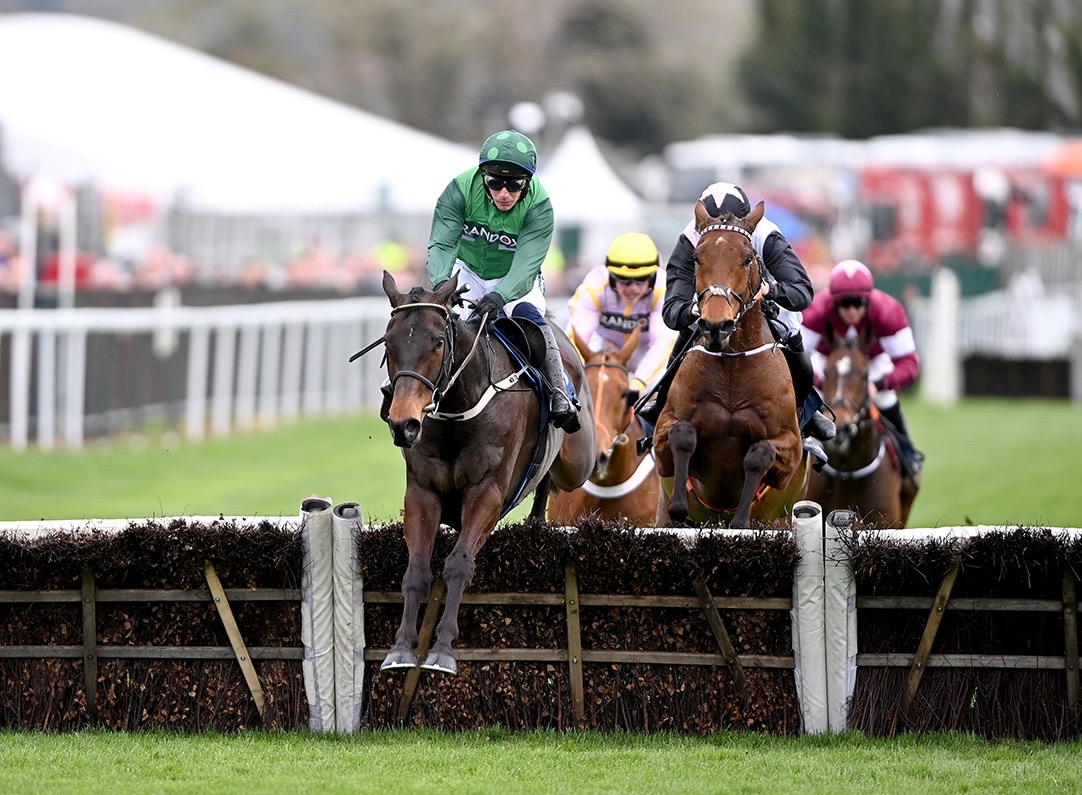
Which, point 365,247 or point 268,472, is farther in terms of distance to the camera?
point 365,247

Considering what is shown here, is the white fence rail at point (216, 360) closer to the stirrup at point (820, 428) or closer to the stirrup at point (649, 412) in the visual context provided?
the stirrup at point (649, 412)

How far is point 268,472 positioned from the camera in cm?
1769

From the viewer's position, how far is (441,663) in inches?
Result: 268

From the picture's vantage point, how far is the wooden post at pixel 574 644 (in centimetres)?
738

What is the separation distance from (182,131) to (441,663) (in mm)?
17686

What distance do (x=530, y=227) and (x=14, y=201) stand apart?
73.0ft

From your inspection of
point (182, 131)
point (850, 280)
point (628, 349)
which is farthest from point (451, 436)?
point (182, 131)

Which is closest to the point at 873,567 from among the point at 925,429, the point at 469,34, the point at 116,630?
the point at 116,630

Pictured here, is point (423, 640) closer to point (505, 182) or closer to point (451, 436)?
point (451, 436)

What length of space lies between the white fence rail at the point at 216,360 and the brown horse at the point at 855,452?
8.57m

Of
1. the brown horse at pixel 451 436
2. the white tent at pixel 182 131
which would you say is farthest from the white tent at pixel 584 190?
the brown horse at pixel 451 436

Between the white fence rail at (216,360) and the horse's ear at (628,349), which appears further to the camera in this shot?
the white fence rail at (216,360)

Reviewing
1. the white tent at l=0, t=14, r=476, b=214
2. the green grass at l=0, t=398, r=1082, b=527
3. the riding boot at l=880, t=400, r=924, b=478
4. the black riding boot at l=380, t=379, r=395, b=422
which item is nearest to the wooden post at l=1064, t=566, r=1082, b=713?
the black riding boot at l=380, t=379, r=395, b=422

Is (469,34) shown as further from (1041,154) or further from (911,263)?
(911,263)
